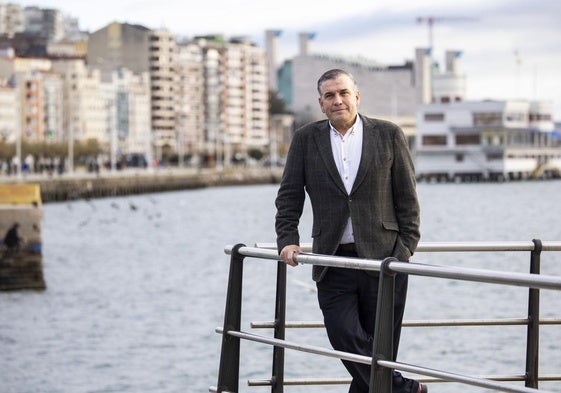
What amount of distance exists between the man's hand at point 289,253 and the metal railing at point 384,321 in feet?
0.10

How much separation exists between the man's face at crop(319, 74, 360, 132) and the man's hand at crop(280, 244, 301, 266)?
0.58 m

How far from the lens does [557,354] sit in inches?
1014

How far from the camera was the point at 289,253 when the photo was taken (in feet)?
21.9

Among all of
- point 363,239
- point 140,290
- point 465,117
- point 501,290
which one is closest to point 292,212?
point 363,239

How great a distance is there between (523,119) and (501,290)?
147 metres

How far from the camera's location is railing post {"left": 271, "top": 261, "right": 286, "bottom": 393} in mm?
7246

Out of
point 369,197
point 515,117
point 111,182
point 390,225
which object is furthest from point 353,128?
point 515,117

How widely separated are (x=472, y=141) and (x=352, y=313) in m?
171

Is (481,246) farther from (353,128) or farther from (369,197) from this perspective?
(353,128)

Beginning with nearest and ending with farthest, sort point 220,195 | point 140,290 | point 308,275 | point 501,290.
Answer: point 501,290 → point 140,290 → point 308,275 → point 220,195

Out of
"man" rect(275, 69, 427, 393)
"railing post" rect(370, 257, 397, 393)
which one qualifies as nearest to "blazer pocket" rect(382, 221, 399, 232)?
"man" rect(275, 69, 427, 393)

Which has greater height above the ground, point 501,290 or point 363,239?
point 363,239

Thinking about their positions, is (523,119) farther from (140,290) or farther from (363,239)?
(363,239)

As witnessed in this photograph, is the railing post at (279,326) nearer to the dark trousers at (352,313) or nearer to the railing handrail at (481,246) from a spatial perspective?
the dark trousers at (352,313)
